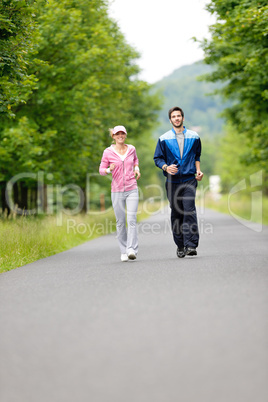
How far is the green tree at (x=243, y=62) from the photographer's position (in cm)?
1762

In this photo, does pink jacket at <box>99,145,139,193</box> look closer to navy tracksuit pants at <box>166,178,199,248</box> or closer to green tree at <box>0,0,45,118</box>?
navy tracksuit pants at <box>166,178,199,248</box>

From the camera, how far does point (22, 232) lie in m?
12.9

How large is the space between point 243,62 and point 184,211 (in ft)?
38.5

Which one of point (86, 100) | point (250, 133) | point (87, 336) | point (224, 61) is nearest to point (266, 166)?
point (250, 133)

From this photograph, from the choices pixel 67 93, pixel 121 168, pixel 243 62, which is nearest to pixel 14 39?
pixel 121 168

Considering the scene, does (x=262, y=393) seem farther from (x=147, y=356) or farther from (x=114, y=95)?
(x=114, y=95)

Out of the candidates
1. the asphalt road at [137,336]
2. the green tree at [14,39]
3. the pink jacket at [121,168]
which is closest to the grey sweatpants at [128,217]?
the pink jacket at [121,168]

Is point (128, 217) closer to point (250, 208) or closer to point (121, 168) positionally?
point (121, 168)

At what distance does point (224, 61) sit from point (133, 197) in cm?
1310

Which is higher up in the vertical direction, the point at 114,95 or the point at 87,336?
the point at 114,95

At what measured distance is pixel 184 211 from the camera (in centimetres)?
1052

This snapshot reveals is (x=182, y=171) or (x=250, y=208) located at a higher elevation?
(x=182, y=171)

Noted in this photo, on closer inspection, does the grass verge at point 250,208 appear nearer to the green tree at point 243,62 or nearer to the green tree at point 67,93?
the green tree at point 243,62

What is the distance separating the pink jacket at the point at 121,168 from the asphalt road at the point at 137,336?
202 cm
